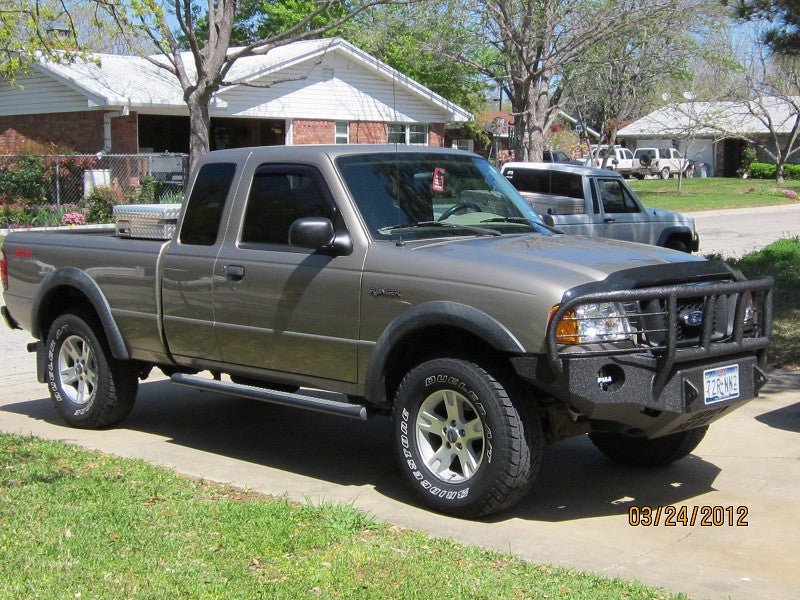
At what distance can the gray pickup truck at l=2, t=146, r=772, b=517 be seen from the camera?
216 inches

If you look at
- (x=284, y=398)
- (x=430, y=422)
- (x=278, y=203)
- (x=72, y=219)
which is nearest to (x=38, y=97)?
(x=72, y=219)

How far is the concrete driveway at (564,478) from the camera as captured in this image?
5242 millimetres

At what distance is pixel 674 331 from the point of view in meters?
5.36

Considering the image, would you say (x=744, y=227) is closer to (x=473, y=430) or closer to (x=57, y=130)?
(x=57, y=130)

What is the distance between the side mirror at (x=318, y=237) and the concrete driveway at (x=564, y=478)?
4.71 feet

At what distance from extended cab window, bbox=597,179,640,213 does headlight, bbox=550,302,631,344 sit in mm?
11855

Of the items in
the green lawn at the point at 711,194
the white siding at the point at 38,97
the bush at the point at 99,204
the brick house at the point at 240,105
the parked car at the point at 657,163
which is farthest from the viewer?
the parked car at the point at 657,163

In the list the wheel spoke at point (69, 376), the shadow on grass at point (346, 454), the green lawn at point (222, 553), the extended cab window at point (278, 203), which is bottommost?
the shadow on grass at point (346, 454)

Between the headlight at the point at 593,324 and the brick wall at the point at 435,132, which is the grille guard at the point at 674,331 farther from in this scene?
the brick wall at the point at 435,132

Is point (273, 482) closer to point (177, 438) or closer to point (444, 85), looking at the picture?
point (177, 438)

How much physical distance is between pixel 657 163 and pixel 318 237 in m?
61.2

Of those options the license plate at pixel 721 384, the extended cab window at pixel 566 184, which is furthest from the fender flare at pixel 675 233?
the license plate at pixel 721 384

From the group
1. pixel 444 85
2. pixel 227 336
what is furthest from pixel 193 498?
pixel 444 85

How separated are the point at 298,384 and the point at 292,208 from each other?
1.10 m
